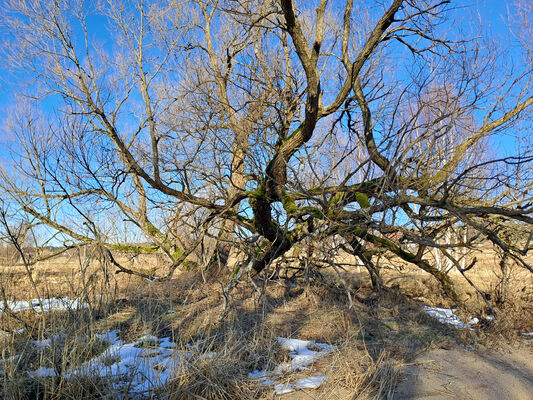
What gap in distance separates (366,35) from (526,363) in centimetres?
608

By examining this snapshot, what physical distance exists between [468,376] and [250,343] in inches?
85.9

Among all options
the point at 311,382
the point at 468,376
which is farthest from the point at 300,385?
the point at 468,376

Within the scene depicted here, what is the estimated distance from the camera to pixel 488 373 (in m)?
4.14

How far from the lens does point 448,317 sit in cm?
648

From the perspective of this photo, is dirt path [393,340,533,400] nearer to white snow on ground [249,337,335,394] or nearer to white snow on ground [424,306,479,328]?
white snow on ground [249,337,335,394]

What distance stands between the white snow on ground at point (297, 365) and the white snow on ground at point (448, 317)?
2571 millimetres

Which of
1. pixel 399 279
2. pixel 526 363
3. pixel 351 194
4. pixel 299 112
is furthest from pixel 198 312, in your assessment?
pixel 399 279

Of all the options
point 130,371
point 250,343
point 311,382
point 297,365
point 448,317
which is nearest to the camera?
point 130,371

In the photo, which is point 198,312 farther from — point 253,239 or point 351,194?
point 351,194

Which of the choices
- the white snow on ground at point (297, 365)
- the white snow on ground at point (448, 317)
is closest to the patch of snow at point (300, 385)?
the white snow on ground at point (297, 365)

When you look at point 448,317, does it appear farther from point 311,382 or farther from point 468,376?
point 311,382

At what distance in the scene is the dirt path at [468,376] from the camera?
11.6ft

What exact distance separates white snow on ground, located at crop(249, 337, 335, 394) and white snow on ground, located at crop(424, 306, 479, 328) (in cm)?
257

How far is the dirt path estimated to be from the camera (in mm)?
3547
